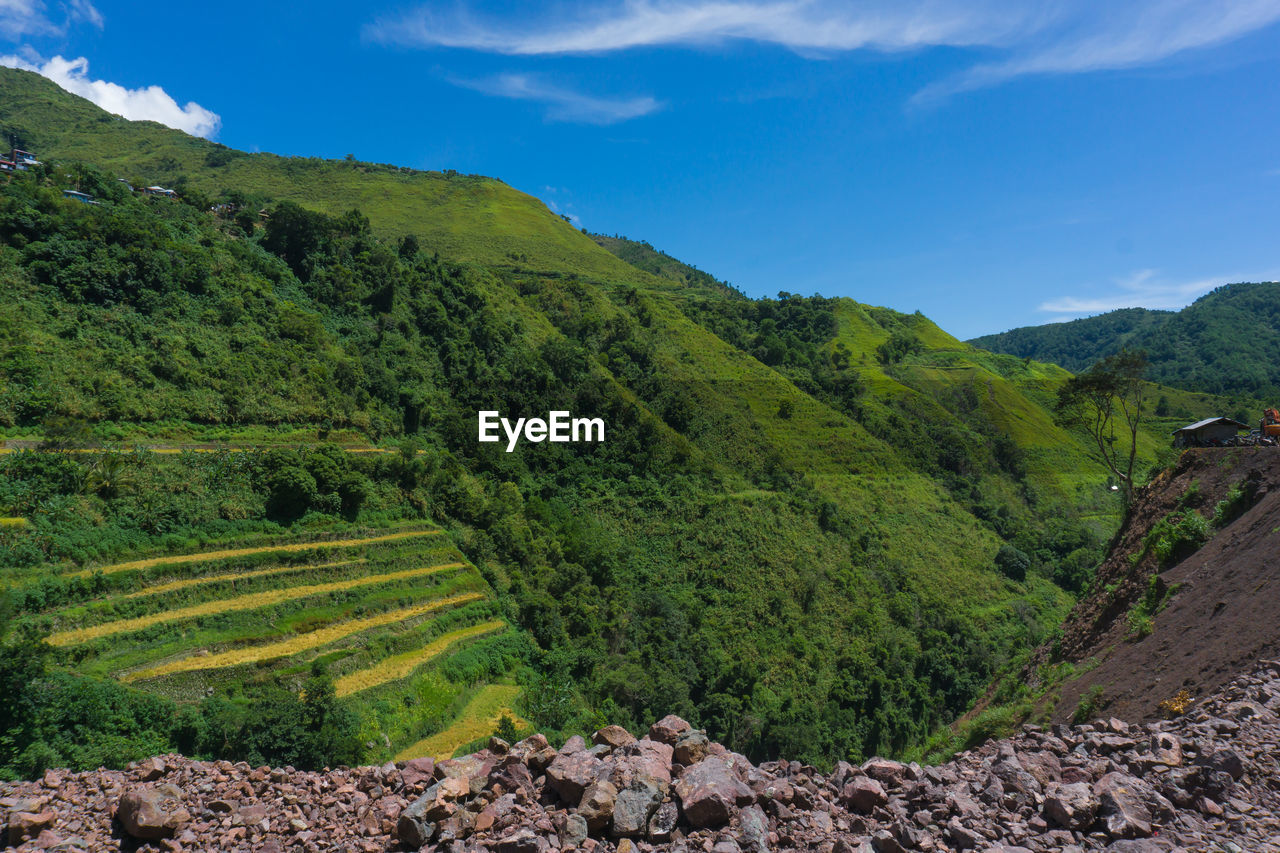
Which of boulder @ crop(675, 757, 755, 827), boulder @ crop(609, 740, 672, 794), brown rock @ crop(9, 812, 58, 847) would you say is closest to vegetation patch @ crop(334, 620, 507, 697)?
brown rock @ crop(9, 812, 58, 847)

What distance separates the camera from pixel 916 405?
266 ft

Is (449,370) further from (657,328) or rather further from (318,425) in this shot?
(657,328)

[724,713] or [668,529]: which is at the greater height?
[668,529]

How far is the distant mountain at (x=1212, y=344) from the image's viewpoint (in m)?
116

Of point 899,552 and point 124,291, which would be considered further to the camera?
point 899,552

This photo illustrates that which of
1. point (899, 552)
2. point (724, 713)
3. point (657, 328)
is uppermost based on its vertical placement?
point (657, 328)

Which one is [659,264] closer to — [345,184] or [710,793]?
[345,184]

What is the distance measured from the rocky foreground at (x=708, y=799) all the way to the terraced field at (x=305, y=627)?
48.1 ft

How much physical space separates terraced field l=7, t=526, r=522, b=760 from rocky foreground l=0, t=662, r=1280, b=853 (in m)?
14.7

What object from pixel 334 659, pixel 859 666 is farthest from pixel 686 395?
pixel 334 659

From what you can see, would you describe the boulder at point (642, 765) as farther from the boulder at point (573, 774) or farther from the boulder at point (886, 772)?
the boulder at point (886, 772)

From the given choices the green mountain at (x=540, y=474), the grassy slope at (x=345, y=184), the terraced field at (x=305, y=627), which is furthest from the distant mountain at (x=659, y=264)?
the terraced field at (x=305, y=627)

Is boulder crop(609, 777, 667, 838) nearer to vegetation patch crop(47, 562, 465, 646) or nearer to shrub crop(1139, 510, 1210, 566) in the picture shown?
shrub crop(1139, 510, 1210, 566)

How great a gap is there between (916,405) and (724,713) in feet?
187
